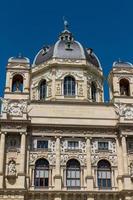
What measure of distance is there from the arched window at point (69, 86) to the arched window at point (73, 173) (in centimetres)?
1011

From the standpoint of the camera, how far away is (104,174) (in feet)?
119

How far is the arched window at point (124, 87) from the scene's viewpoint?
41688mm

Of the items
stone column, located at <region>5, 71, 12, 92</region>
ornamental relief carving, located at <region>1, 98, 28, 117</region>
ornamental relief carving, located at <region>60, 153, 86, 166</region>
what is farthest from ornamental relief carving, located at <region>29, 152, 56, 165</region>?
stone column, located at <region>5, 71, 12, 92</region>

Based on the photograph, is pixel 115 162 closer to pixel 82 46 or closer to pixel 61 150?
pixel 61 150

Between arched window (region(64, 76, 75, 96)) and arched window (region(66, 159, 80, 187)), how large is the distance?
1011 cm

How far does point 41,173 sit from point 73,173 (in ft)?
9.35

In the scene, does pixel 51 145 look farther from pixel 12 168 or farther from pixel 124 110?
pixel 124 110

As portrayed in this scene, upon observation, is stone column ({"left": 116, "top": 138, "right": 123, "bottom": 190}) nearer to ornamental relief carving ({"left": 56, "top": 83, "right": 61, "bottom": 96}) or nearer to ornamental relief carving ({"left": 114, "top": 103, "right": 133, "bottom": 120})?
ornamental relief carving ({"left": 114, "top": 103, "right": 133, "bottom": 120})

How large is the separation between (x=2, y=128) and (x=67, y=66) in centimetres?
1282

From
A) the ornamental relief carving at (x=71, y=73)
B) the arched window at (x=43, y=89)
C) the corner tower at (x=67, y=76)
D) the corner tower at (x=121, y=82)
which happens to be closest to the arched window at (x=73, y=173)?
the corner tower at (x=121, y=82)

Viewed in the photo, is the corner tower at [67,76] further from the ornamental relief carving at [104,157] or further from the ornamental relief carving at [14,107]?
the ornamental relief carving at [104,157]

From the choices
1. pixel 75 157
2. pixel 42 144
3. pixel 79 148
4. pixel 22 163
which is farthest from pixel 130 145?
pixel 22 163

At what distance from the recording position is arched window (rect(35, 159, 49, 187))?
35188mm

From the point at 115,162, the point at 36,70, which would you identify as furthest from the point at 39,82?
the point at 115,162
